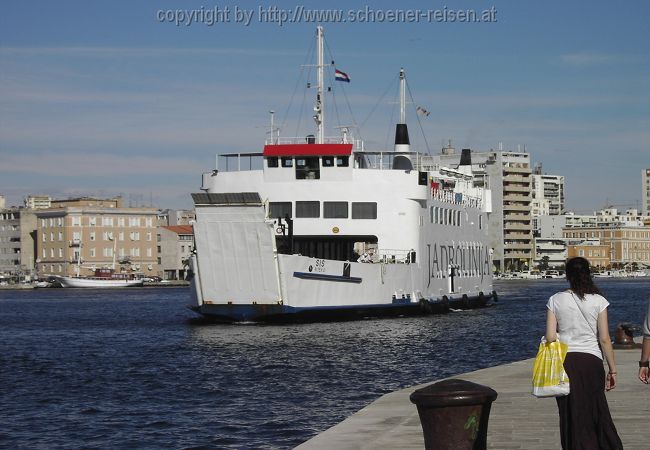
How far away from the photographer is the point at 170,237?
183000mm

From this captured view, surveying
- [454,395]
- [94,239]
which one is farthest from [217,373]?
[94,239]

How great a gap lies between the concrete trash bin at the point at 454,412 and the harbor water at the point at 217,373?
20.7 ft

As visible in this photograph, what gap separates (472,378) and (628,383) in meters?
2.50

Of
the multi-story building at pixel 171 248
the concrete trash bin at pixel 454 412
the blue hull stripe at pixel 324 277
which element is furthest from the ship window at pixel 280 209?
the multi-story building at pixel 171 248

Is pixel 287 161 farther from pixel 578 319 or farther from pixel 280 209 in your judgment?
pixel 578 319

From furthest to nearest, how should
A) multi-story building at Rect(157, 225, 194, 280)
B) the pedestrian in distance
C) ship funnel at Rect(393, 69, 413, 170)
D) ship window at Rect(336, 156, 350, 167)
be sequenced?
multi-story building at Rect(157, 225, 194, 280) < ship funnel at Rect(393, 69, 413, 170) < ship window at Rect(336, 156, 350, 167) < the pedestrian in distance

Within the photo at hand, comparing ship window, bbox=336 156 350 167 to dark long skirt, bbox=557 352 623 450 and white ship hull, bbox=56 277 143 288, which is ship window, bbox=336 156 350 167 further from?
white ship hull, bbox=56 277 143 288

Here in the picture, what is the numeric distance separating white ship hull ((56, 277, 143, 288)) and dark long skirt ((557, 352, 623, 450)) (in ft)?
462

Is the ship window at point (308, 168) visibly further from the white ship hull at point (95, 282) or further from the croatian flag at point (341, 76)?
the white ship hull at point (95, 282)

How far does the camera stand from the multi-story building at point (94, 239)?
6713 inches

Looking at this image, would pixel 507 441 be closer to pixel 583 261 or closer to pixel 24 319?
pixel 583 261

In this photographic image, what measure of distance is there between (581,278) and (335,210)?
36.7 meters

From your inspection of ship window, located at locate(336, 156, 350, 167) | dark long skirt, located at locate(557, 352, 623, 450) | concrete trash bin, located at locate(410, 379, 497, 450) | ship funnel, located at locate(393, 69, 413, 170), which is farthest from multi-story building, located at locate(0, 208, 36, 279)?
dark long skirt, located at locate(557, 352, 623, 450)

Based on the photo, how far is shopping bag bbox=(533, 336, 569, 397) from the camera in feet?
33.0
